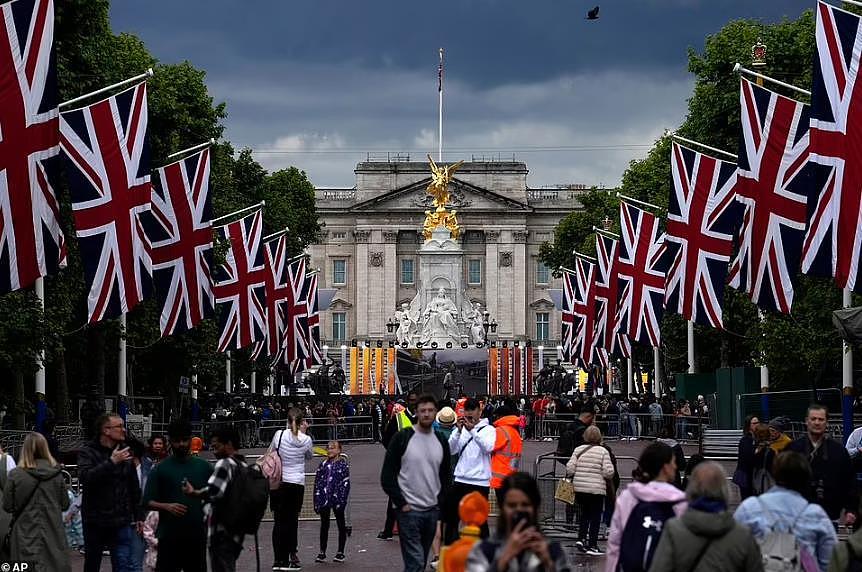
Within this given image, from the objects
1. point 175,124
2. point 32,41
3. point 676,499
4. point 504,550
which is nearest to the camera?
point 504,550

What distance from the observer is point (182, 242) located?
30656mm

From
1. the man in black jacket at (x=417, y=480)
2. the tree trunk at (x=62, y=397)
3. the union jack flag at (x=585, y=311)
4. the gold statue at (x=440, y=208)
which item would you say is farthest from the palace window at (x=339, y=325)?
the man in black jacket at (x=417, y=480)

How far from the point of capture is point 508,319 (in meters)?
147

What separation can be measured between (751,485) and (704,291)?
43.1ft

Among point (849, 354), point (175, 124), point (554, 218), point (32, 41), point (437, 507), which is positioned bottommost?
point (437, 507)

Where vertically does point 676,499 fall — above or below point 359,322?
below

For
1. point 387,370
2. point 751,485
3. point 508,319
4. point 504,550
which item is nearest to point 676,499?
point 504,550

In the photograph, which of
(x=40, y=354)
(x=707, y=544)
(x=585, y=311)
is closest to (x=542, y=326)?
(x=585, y=311)

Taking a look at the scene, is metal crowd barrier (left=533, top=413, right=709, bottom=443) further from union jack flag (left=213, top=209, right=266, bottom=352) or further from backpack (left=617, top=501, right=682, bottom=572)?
backpack (left=617, top=501, right=682, bottom=572)

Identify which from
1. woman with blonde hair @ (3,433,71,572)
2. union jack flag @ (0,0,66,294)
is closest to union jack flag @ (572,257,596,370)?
union jack flag @ (0,0,66,294)

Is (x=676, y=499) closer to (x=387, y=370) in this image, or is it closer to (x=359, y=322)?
(x=387, y=370)

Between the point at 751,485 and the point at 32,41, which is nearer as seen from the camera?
the point at 751,485

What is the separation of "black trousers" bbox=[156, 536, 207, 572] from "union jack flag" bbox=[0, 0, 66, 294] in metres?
7.00

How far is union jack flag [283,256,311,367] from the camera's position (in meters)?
Answer: 50.2
